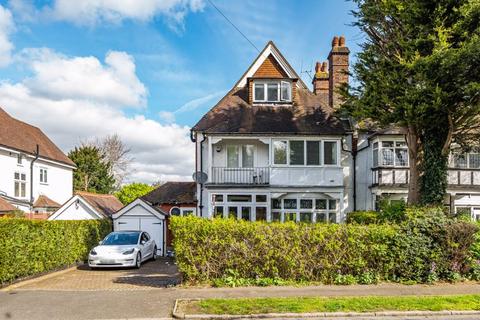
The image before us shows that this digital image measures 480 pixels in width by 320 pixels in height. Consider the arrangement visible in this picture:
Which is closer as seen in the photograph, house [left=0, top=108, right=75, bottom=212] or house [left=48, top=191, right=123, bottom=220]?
house [left=48, top=191, right=123, bottom=220]

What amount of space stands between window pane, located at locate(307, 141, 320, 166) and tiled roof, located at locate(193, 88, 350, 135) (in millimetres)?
654

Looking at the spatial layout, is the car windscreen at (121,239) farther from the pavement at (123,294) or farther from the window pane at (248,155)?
the window pane at (248,155)

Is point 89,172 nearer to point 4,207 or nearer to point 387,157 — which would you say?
point 4,207

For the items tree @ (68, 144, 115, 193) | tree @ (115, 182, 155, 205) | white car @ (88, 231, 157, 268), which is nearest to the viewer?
white car @ (88, 231, 157, 268)

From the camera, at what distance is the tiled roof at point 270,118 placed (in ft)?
75.5

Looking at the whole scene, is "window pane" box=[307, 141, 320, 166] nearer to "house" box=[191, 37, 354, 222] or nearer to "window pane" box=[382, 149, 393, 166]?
"house" box=[191, 37, 354, 222]

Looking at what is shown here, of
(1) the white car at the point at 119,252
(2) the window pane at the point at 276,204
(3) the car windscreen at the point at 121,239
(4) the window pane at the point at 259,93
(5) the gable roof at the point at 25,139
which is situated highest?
(4) the window pane at the point at 259,93

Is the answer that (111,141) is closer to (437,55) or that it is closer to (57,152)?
(57,152)

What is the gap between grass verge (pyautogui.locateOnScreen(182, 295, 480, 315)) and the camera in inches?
366

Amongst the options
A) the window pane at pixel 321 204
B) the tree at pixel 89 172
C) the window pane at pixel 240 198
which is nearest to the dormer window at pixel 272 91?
the window pane at pixel 240 198

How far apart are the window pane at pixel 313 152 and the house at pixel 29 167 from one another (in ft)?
61.8

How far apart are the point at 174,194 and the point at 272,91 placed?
27.4ft

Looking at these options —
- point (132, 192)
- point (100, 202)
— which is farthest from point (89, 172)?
point (100, 202)

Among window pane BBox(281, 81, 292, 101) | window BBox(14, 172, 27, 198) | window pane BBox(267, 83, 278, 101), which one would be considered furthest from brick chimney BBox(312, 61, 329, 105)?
window BBox(14, 172, 27, 198)
